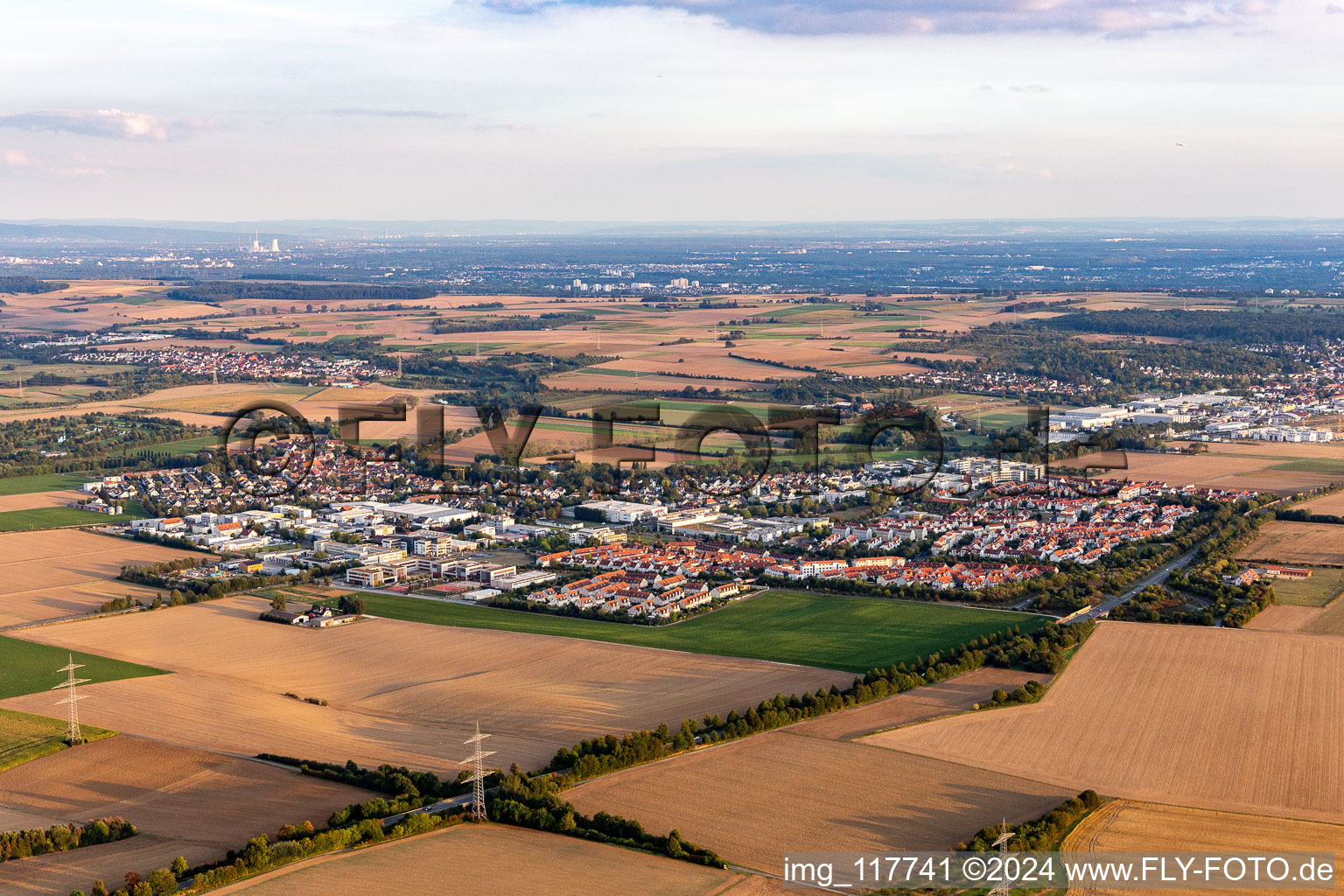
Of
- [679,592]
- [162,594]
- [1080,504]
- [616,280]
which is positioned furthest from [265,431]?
[616,280]

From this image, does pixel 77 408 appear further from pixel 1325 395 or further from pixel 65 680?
pixel 1325 395

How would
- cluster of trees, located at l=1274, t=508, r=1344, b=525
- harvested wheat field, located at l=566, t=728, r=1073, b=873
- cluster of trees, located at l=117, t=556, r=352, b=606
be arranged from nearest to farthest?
harvested wheat field, located at l=566, t=728, r=1073, b=873 < cluster of trees, located at l=117, t=556, r=352, b=606 < cluster of trees, located at l=1274, t=508, r=1344, b=525

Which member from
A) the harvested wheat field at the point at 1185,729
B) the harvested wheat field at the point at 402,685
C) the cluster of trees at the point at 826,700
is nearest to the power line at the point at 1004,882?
the harvested wheat field at the point at 1185,729

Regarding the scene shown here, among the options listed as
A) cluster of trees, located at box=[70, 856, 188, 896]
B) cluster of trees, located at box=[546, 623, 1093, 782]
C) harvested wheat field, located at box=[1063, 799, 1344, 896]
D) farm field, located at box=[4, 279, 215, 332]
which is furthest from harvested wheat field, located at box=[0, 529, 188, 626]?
farm field, located at box=[4, 279, 215, 332]

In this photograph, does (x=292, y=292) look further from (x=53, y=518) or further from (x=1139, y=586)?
(x=1139, y=586)

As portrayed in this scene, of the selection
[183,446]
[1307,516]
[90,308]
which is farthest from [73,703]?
[90,308]

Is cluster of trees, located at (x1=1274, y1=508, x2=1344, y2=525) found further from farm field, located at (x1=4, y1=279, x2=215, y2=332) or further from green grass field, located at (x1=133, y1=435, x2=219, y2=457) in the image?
farm field, located at (x1=4, y1=279, x2=215, y2=332)
